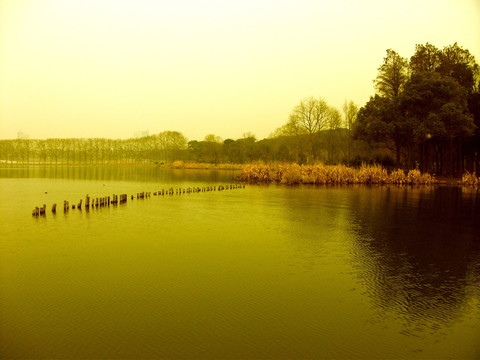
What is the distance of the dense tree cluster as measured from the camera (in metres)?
30.5

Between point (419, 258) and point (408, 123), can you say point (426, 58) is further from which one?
point (419, 258)

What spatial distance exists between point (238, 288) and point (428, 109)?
30.8m

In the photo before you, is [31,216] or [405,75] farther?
[405,75]

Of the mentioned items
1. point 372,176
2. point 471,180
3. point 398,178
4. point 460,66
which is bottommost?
point 471,180

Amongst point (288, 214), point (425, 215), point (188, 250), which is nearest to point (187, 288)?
point (188, 250)

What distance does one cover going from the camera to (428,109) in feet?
A: 106

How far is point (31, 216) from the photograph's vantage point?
14.1m

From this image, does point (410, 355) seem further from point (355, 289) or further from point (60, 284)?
point (60, 284)

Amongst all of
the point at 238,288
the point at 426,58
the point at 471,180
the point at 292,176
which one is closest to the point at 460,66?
the point at 426,58

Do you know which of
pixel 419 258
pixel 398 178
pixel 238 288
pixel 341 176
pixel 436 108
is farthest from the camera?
pixel 341 176

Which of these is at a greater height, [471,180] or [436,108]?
[436,108]

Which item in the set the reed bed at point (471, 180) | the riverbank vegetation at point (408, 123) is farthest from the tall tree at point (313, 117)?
the reed bed at point (471, 180)

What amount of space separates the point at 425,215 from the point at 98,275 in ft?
42.0

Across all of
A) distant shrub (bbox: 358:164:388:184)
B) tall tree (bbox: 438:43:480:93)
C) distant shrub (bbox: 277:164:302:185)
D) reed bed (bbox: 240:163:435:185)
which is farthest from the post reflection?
tall tree (bbox: 438:43:480:93)
